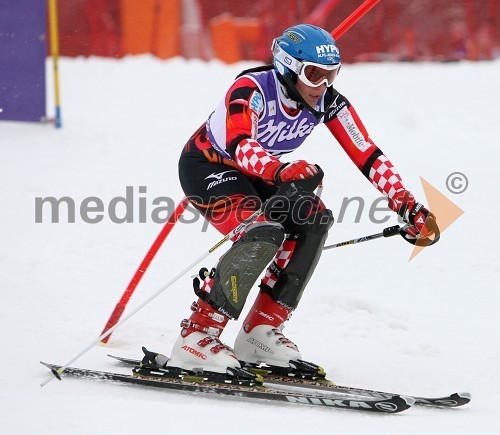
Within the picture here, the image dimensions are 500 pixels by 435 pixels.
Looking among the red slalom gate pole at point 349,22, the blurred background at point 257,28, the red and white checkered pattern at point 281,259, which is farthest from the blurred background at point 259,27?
the red and white checkered pattern at point 281,259

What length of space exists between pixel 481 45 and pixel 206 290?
8.55 metres

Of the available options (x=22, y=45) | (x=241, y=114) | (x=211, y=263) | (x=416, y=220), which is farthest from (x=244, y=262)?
(x=22, y=45)

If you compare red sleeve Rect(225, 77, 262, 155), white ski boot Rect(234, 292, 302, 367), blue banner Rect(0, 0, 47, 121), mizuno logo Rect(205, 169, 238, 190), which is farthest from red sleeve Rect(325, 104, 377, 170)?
blue banner Rect(0, 0, 47, 121)

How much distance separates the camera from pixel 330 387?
176 inches

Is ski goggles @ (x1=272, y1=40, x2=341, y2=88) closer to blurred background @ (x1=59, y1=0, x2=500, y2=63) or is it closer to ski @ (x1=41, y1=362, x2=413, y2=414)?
ski @ (x1=41, y1=362, x2=413, y2=414)

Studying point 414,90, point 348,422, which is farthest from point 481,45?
point 348,422

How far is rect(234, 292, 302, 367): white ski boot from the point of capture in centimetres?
477

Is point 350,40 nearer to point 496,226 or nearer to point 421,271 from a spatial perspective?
point 496,226

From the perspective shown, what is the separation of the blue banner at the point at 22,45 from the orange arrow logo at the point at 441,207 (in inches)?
172

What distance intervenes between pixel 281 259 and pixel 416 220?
2.47ft

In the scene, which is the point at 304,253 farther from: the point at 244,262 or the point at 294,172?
the point at 294,172

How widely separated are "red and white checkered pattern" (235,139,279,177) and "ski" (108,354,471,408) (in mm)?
1123

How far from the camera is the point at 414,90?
1166 centimetres

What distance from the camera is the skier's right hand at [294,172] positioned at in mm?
4219
